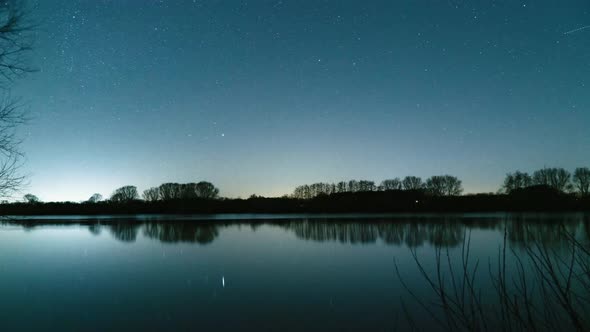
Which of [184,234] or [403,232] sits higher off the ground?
[403,232]

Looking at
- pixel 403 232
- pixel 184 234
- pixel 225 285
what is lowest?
pixel 225 285

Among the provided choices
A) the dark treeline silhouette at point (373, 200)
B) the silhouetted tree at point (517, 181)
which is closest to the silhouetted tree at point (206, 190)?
the dark treeline silhouette at point (373, 200)

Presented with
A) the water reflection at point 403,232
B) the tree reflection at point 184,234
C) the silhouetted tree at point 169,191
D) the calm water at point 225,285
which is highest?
the silhouetted tree at point 169,191

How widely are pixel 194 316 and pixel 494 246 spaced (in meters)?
14.0

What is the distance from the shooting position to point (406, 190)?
322ft

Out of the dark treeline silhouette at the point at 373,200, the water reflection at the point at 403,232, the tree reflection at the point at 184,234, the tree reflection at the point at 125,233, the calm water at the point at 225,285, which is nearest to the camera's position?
the calm water at the point at 225,285

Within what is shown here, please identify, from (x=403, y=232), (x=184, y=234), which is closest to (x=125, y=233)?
(x=184, y=234)

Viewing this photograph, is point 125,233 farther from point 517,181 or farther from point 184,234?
point 517,181

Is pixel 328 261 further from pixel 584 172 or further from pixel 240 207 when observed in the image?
pixel 240 207

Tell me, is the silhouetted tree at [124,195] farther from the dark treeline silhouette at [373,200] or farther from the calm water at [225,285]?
the calm water at [225,285]

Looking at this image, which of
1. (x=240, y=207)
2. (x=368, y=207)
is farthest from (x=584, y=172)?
Result: (x=240, y=207)

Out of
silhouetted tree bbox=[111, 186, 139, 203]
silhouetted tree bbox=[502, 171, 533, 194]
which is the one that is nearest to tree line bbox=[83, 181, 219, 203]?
silhouetted tree bbox=[111, 186, 139, 203]

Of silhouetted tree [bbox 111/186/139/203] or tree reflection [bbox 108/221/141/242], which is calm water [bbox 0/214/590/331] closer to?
tree reflection [bbox 108/221/141/242]

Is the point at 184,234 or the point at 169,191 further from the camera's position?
the point at 169,191
